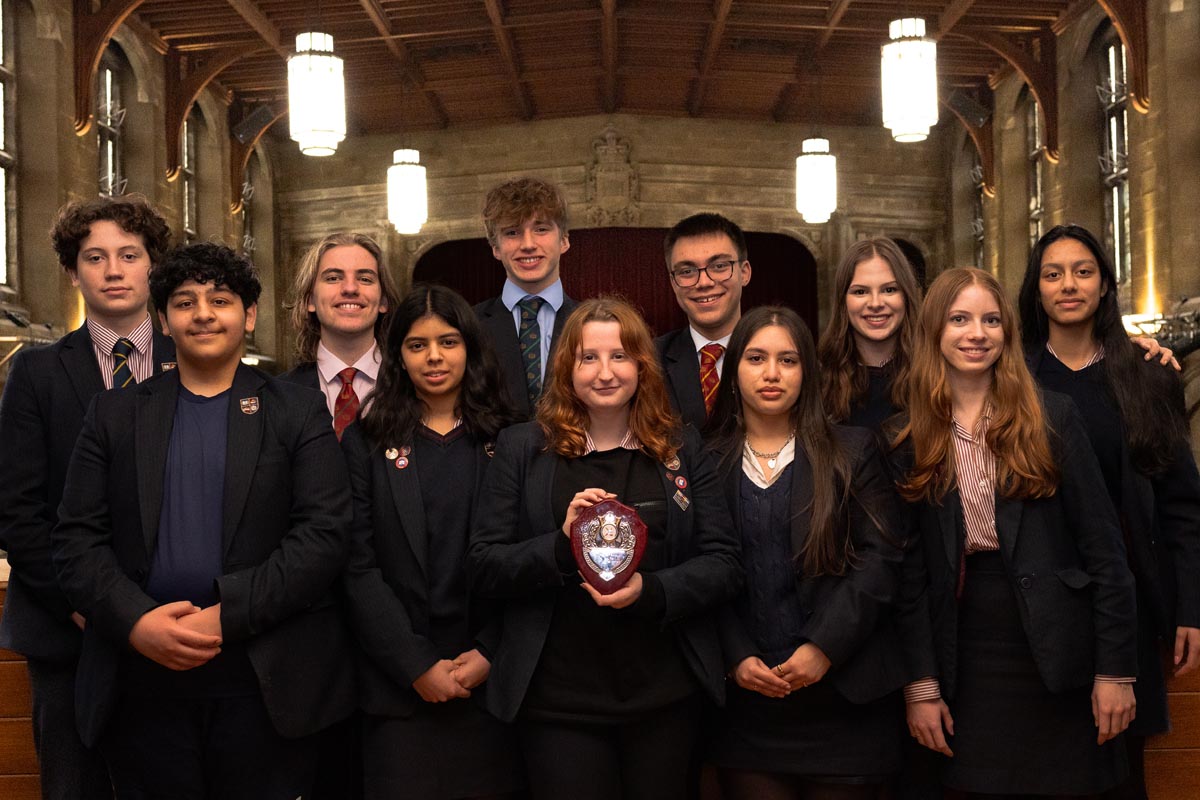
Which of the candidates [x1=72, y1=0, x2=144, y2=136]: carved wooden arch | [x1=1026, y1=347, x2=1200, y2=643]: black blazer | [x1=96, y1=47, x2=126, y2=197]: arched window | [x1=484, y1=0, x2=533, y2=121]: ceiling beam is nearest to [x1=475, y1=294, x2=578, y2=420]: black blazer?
[x1=1026, y1=347, x2=1200, y2=643]: black blazer

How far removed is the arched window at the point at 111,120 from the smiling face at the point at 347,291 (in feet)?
27.8

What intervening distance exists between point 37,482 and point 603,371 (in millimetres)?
1271

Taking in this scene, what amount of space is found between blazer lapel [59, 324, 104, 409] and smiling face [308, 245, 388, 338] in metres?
0.59

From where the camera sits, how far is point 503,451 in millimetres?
2701

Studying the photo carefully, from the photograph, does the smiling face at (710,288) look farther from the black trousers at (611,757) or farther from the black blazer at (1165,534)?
the black trousers at (611,757)

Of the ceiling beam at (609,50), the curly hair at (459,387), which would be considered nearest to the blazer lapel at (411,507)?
the curly hair at (459,387)

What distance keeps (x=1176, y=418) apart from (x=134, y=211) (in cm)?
251

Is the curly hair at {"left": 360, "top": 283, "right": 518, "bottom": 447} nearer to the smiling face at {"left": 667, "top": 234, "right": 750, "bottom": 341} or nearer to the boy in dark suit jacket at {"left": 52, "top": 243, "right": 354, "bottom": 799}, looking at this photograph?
the boy in dark suit jacket at {"left": 52, "top": 243, "right": 354, "bottom": 799}

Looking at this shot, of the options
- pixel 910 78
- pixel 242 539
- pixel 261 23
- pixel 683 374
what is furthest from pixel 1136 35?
pixel 242 539

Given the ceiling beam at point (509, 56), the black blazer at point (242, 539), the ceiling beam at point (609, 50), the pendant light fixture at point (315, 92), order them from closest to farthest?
the black blazer at point (242, 539), the pendant light fixture at point (315, 92), the ceiling beam at point (509, 56), the ceiling beam at point (609, 50)

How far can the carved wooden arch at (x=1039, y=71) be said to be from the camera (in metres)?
11.5

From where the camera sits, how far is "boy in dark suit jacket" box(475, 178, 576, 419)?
3.43 m

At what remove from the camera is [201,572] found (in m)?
2.52

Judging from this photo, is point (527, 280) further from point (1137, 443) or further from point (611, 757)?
point (1137, 443)
